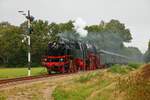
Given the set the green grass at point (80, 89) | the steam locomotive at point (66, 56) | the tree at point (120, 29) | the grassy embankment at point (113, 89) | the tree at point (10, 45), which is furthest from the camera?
the tree at point (120, 29)

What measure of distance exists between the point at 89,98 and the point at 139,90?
460 cm

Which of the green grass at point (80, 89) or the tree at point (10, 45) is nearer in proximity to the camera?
the green grass at point (80, 89)

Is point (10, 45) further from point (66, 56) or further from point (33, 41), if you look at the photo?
point (66, 56)

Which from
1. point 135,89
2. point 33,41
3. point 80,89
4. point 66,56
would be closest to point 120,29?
point 33,41

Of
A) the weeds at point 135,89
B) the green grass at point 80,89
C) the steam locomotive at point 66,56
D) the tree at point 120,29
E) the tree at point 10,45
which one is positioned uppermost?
the tree at point 120,29

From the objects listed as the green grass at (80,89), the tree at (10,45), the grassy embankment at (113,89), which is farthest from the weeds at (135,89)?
the tree at (10,45)

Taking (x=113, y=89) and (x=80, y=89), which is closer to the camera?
(x=113, y=89)

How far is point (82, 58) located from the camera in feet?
143

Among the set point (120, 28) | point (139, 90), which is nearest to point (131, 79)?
point (139, 90)

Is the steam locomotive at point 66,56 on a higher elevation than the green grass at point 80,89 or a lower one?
higher

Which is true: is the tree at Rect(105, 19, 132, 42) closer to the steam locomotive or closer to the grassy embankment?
the steam locomotive

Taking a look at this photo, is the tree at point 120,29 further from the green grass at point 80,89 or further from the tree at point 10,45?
the green grass at point 80,89

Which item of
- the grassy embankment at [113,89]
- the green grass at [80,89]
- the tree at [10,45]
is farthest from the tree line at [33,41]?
the grassy embankment at [113,89]

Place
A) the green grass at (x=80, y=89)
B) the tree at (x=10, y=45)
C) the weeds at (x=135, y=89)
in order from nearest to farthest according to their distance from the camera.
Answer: the weeds at (x=135, y=89), the green grass at (x=80, y=89), the tree at (x=10, y=45)
